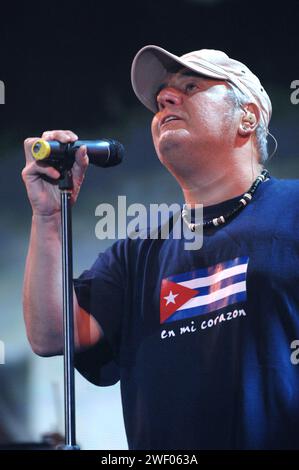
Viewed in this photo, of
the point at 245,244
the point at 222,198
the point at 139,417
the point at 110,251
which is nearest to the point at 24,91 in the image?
the point at 110,251

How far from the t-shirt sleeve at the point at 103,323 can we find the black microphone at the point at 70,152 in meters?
0.45

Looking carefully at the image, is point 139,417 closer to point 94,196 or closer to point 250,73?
point 94,196

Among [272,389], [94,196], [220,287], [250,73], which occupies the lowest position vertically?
[272,389]

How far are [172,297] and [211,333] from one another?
0.16 metres

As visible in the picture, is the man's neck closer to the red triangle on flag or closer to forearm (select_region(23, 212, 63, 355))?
the red triangle on flag

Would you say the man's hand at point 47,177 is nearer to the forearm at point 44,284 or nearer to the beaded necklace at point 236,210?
the forearm at point 44,284

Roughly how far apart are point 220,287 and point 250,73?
2.02 ft

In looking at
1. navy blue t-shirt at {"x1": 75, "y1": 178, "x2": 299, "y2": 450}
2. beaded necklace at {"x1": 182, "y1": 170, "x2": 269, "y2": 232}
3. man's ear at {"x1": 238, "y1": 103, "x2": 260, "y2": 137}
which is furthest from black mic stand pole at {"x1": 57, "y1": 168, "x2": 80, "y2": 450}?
man's ear at {"x1": 238, "y1": 103, "x2": 260, "y2": 137}

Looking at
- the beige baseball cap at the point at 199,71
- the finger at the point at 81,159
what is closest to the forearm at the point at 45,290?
the finger at the point at 81,159

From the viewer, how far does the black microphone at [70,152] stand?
1648 millimetres

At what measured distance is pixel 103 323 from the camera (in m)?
2.10

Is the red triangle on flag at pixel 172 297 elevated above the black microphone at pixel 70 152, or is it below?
below

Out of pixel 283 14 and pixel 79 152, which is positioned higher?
pixel 283 14
